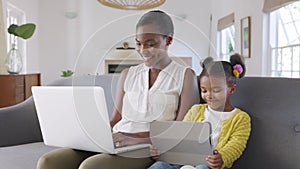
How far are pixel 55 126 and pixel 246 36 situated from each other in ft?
12.0

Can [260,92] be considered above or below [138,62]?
below

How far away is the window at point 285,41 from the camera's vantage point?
Answer: 140 inches

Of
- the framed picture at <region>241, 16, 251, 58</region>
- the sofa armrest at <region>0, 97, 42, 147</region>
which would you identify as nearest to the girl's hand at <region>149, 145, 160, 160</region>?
the sofa armrest at <region>0, 97, 42, 147</region>

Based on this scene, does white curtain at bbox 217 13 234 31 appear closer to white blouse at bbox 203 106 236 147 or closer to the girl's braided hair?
the girl's braided hair

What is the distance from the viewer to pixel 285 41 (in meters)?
3.78

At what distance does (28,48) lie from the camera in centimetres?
Answer: 584

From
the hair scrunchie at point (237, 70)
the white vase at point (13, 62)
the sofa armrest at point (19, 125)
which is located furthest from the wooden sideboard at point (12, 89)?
the hair scrunchie at point (237, 70)

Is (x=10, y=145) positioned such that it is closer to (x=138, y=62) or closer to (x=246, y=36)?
(x=138, y=62)

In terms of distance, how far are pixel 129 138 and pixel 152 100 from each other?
0.17 meters

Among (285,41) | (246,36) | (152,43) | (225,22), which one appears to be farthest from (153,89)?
(225,22)

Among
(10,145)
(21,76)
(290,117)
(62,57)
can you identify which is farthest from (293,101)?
(62,57)

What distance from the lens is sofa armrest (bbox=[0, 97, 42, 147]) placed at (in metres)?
1.90

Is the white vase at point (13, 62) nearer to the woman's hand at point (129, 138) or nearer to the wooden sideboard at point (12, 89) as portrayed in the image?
the wooden sideboard at point (12, 89)

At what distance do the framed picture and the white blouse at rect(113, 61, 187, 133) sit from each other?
10.5ft
